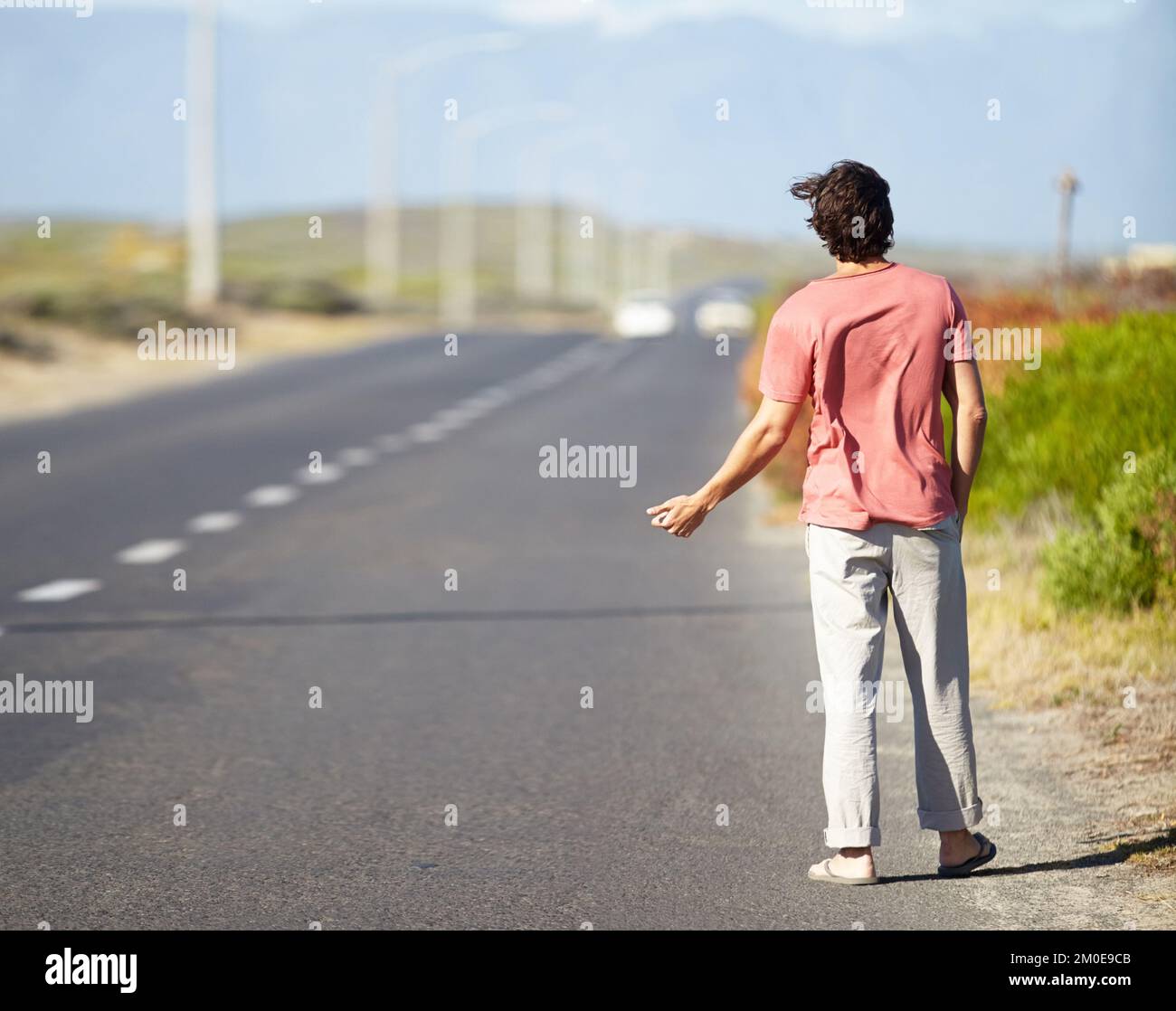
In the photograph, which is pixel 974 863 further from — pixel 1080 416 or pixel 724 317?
pixel 724 317

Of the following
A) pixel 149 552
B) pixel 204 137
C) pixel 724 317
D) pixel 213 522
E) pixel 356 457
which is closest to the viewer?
pixel 149 552

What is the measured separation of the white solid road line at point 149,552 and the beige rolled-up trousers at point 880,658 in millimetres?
8442

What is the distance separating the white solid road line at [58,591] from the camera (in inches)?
477

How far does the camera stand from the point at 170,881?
6.15m

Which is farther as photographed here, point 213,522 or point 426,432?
point 426,432

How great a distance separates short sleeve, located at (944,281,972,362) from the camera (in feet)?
19.4

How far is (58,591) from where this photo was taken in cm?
1244

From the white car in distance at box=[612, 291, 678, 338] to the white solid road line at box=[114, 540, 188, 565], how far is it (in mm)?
44893

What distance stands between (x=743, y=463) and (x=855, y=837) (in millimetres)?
1109

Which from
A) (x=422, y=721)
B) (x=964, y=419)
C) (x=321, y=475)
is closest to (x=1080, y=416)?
(x=422, y=721)

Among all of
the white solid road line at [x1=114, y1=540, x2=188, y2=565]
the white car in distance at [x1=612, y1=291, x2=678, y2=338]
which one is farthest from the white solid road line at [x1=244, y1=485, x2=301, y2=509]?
the white car in distance at [x1=612, y1=291, x2=678, y2=338]

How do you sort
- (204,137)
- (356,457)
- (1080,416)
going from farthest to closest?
1. (204,137)
2. (356,457)
3. (1080,416)
